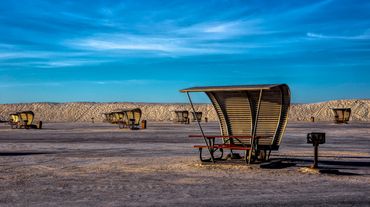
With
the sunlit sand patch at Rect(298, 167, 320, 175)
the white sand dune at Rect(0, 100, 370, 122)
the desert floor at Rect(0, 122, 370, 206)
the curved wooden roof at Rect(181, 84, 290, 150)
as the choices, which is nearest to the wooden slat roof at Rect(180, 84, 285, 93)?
the curved wooden roof at Rect(181, 84, 290, 150)

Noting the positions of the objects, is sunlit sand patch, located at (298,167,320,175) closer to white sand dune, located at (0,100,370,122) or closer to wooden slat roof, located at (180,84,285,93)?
wooden slat roof, located at (180,84,285,93)

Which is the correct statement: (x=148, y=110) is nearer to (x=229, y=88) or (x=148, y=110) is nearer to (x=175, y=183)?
(x=229, y=88)

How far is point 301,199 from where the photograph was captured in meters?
9.89

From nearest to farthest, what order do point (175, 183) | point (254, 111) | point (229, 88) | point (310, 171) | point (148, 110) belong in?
point (175, 183), point (310, 171), point (229, 88), point (254, 111), point (148, 110)

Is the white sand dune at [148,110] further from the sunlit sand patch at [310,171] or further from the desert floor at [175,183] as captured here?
the sunlit sand patch at [310,171]

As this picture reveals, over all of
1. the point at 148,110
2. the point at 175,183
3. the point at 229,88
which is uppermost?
the point at 148,110

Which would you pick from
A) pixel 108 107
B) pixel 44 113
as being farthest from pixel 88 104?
pixel 44 113

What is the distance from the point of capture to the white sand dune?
124 meters

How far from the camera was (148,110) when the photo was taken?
483 ft

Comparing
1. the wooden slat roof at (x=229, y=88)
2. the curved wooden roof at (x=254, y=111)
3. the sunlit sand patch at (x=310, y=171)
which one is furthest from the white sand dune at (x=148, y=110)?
the sunlit sand patch at (x=310, y=171)

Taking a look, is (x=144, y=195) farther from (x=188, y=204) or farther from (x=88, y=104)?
(x=88, y=104)

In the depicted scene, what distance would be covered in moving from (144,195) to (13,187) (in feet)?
10.8

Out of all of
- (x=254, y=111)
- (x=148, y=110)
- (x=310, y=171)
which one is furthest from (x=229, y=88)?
(x=148, y=110)

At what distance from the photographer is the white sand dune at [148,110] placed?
124m
